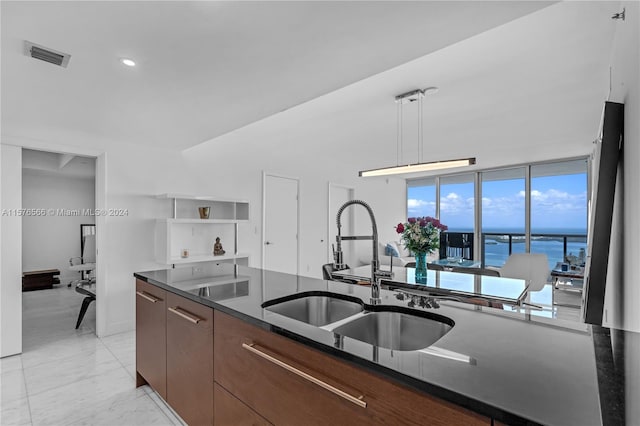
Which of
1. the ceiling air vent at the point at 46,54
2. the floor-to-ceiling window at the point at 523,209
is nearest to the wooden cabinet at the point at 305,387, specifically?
the ceiling air vent at the point at 46,54

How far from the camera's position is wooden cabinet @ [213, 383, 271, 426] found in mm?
1263

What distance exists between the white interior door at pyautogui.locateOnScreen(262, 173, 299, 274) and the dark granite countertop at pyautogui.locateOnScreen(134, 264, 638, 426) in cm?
390

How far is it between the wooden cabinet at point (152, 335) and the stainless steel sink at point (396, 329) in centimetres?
130

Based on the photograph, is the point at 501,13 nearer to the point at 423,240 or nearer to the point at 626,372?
the point at 626,372

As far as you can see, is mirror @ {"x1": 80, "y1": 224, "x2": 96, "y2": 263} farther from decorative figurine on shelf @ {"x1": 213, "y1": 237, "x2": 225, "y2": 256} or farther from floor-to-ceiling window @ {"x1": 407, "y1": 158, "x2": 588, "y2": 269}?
floor-to-ceiling window @ {"x1": 407, "y1": 158, "x2": 588, "y2": 269}

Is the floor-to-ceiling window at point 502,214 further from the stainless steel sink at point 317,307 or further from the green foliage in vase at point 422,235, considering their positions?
the stainless steel sink at point 317,307

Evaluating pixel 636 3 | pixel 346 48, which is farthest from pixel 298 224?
pixel 636 3

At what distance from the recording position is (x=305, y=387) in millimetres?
1023

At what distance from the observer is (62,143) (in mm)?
3570

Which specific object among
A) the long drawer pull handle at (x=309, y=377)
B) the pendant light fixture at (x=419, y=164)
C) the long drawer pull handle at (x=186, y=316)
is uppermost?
the pendant light fixture at (x=419, y=164)

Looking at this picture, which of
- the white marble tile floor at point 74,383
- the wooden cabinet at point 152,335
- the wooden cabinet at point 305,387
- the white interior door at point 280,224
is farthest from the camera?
the white interior door at point 280,224

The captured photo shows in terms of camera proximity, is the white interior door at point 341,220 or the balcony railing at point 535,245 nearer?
the balcony railing at point 535,245

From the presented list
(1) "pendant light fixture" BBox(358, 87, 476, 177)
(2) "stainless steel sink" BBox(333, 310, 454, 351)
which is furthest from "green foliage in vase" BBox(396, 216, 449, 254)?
(2) "stainless steel sink" BBox(333, 310, 454, 351)

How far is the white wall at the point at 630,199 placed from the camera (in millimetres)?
1066
